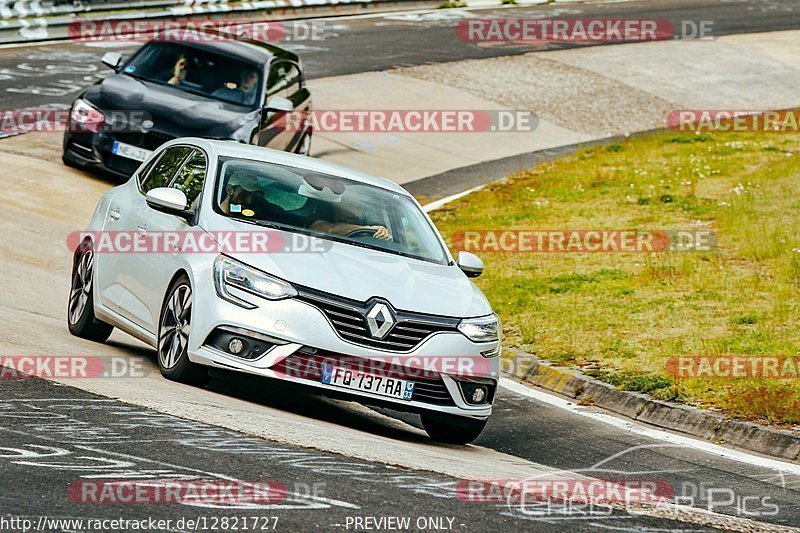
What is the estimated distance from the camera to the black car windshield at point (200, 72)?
17.8 meters

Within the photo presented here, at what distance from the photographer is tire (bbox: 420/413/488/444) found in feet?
30.1

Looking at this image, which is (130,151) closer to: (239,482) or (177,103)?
(177,103)

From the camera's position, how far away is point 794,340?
12.2 metres

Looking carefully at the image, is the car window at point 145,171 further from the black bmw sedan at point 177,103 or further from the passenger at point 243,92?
the passenger at point 243,92

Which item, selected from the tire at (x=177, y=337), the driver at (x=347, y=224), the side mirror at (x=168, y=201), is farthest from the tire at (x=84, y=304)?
the driver at (x=347, y=224)

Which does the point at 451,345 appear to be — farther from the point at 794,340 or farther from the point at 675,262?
the point at 675,262

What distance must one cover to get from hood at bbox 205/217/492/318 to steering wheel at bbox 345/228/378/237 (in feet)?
0.89

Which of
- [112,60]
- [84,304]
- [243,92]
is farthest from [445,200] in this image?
[84,304]

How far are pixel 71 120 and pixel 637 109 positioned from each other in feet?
48.2

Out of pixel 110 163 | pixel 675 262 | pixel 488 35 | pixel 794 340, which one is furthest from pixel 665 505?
pixel 488 35

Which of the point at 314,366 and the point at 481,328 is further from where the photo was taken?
the point at 481,328

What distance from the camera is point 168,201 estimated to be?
9.42 metres

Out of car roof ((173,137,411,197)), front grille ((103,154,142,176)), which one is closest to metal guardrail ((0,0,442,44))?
front grille ((103,154,142,176))

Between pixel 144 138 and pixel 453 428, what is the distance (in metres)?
8.62
